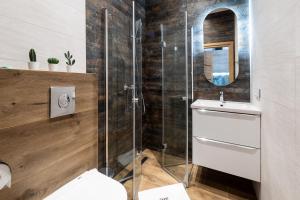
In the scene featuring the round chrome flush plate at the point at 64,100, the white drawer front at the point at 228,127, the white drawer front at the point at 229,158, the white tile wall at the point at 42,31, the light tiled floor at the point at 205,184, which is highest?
the white tile wall at the point at 42,31

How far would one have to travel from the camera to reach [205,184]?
1.81m

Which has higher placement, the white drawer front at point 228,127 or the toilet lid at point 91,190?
the white drawer front at point 228,127

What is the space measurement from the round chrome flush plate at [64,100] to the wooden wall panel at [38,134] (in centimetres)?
8

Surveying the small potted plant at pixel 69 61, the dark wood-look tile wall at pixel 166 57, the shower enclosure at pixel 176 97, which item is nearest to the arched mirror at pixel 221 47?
the dark wood-look tile wall at pixel 166 57

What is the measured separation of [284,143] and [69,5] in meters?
1.80

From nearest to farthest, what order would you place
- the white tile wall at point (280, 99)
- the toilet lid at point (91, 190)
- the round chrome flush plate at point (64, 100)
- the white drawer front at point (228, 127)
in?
the white tile wall at point (280, 99)
the toilet lid at point (91, 190)
the round chrome flush plate at point (64, 100)
the white drawer front at point (228, 127)

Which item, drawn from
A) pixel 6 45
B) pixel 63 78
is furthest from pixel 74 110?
pixel 6 45

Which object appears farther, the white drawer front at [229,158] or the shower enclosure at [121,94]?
the shower enclosure at [121,94]

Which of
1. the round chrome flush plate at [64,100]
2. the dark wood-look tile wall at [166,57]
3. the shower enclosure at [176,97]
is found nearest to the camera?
the round chrome flush plate at [64,100]

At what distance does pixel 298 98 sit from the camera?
28.7 inches

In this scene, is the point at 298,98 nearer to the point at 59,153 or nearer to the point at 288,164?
the point at 288,164

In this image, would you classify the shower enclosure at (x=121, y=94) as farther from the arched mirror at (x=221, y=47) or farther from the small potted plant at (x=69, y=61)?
the arched mirror at (x=221, y=47)

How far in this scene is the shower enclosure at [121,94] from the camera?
1.65m

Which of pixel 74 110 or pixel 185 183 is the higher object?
pixel 74 110
